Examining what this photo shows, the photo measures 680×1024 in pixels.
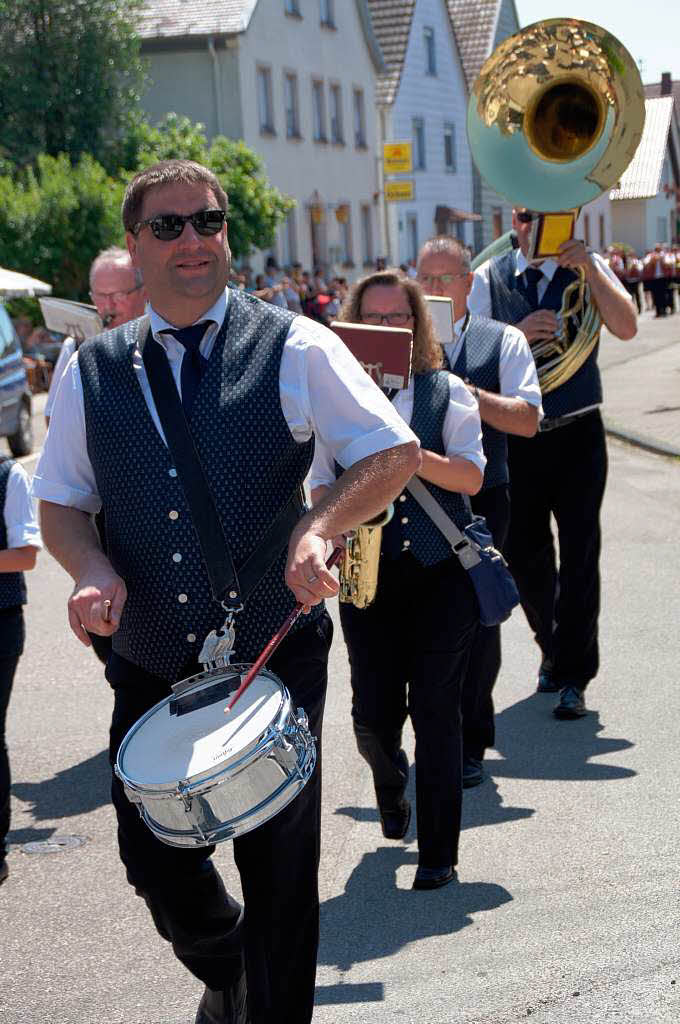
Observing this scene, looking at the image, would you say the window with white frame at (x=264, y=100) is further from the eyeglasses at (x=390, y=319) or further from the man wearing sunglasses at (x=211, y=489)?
the man wearing sunglasses at (x=211, y=489)

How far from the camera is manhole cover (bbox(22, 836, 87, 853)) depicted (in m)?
5.32

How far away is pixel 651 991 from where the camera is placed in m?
3.85

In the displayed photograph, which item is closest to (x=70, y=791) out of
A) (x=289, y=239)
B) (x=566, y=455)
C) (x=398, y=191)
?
(x=566, y=455)

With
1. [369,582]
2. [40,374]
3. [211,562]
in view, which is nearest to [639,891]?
[369,582]

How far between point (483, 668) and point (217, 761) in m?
2.77

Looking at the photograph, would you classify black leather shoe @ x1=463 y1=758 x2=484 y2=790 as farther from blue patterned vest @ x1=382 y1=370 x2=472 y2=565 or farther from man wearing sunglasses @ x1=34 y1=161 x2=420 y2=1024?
man wearing sunglasses @ x1=34 y1=161 x2=420 y2=1024

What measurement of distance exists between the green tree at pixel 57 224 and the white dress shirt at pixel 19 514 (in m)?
21.5

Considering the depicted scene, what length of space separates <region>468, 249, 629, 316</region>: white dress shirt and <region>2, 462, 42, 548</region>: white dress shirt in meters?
2.23

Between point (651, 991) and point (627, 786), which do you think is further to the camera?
point (627, 786)

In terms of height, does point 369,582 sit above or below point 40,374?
above

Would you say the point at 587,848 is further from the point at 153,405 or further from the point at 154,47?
the point at 154,47

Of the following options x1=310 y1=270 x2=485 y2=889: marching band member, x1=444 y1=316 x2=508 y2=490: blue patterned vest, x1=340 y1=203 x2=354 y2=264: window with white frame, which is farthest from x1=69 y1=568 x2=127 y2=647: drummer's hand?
x1=340 y1=203 x2=354 y2=264: window with white frame

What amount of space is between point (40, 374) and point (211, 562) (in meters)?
21.5

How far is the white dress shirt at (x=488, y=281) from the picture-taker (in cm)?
647
